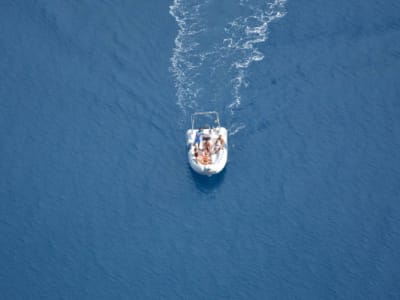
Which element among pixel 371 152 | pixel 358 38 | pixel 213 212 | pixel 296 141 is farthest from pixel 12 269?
pixel 358 38

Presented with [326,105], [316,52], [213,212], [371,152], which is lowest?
[213,212]

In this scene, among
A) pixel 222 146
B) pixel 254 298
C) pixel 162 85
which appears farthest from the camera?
pixel 162 85

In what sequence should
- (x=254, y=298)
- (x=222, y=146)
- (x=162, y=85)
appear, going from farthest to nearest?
(x=162, y=85) < (x=222, y=146) < (x=254, y=298)

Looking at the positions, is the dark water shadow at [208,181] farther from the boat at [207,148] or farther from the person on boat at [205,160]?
the person on boat at [205,160]

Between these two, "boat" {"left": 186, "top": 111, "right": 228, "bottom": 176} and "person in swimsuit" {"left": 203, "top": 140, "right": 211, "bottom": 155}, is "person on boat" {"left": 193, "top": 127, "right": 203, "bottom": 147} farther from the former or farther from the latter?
"person in swimsuit" {"left": 203, "top": 140, "right": 211, "bottom": 155}

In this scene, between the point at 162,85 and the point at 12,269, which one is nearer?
the point at 12,269

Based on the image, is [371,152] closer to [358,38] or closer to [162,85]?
[358,38]

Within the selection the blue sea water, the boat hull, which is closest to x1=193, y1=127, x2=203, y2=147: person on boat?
the boat hull
